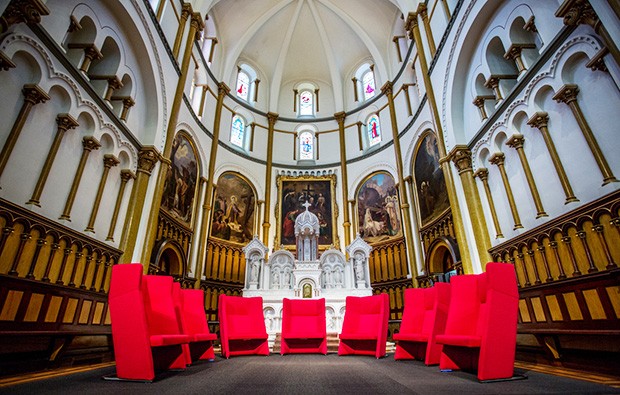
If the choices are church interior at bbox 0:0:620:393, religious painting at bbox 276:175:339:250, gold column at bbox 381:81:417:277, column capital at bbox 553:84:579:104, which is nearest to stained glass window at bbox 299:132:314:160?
church interior at bbox 0:0:620:393

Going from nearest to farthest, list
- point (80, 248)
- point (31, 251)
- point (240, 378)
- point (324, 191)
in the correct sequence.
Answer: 1. point (240, 378)
2. point (31, 251)
3. point (80, 248)
4. point (324, 191)

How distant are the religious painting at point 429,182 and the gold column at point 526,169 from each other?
326cm

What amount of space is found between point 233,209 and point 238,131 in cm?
463

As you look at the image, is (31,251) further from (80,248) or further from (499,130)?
(499,130)

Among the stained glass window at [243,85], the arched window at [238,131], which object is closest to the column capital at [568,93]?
the arched window at [238,131]

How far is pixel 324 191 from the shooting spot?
52.6ft

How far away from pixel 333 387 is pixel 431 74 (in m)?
10.9

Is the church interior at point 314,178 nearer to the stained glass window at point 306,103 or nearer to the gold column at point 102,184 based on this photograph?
the gold column at point 102,184

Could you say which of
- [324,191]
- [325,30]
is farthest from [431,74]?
[325,30]

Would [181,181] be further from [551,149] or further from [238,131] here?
[551,149]

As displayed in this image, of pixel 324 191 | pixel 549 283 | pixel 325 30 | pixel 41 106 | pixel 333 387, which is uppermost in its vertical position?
pixel 325 30

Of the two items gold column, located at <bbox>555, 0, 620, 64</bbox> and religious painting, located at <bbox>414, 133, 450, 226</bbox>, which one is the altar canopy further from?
gold column, located at <bbox>555, 0, 620, 64</bbox>

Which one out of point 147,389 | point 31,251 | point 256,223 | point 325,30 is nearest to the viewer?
point 147,389

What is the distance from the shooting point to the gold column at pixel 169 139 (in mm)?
8484
